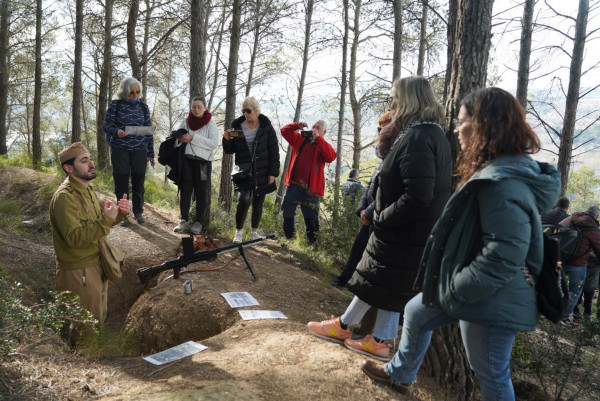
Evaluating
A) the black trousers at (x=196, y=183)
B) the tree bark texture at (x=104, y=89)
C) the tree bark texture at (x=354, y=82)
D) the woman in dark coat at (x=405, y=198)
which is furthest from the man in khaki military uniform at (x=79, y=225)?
the tree bark texture at (x=354, y=82)

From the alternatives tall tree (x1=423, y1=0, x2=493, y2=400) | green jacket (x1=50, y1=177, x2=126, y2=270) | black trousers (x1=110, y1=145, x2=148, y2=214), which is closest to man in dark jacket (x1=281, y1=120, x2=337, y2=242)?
black trousers (x1=110, y1=145, x2=148, y2=214)

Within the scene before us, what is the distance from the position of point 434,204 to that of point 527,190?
2.97 feet

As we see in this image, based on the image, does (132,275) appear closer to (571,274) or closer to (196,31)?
(196,31)

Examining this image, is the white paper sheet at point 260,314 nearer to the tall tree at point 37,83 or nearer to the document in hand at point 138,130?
the document in hand at point 138,130

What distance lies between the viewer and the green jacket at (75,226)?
12.0ft

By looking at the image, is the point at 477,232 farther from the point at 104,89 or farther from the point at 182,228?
the point at 104,89

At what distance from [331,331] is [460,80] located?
2279mm

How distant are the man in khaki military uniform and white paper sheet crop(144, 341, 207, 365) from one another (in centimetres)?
106

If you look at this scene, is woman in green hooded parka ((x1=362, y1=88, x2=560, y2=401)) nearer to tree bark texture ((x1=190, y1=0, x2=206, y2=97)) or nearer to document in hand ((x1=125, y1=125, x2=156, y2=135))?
document in hand ((x1=125, y1=125, x2=156, y2=135))

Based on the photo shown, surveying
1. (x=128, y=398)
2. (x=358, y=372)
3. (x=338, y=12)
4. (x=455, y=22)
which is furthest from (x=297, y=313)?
(x=338, y=12)

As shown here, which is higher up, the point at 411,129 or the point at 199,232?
the point at 411,129

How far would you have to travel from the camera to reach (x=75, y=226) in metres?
3.68

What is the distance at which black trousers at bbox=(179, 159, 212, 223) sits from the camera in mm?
6141

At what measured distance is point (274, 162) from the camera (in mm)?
6082
